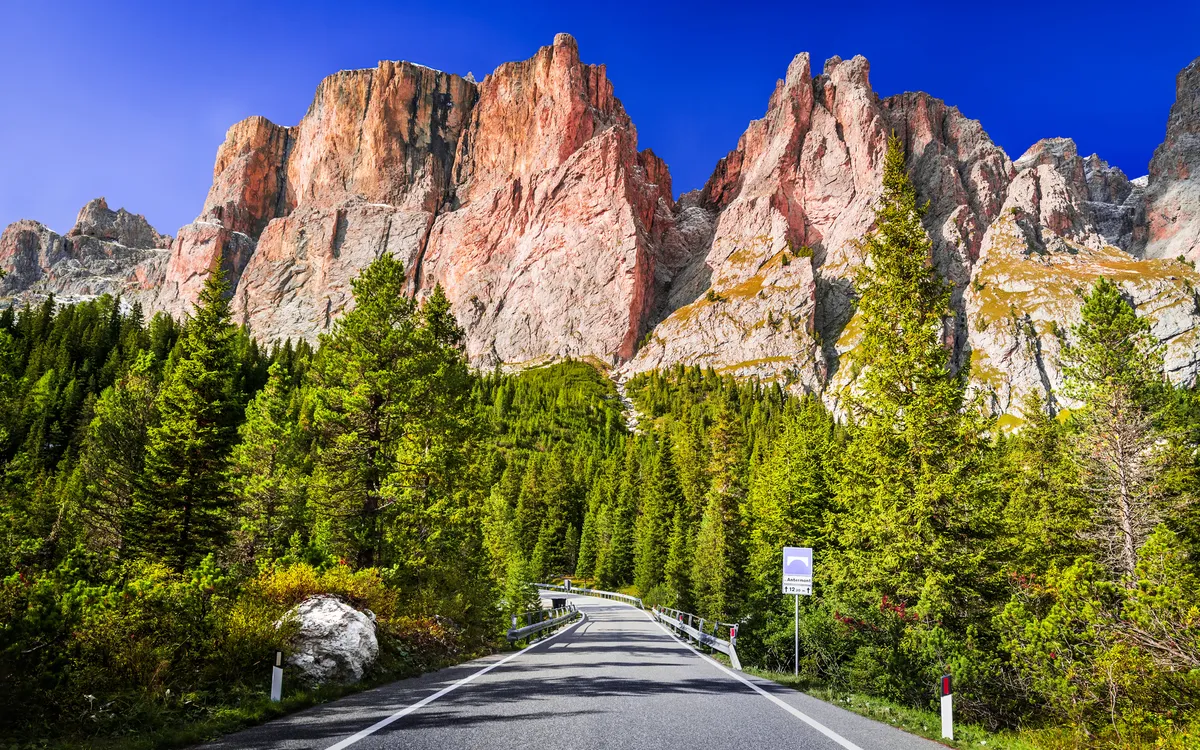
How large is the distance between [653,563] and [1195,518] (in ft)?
129

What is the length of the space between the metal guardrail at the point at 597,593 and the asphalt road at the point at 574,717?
44636 millimetres

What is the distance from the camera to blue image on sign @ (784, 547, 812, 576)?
17125 millimetres

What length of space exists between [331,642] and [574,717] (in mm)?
6378

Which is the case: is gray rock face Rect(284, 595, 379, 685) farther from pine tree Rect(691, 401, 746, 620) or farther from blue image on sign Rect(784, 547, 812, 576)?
pine tree Rect(691, 401, 746, 620)

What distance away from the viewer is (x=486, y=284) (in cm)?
19238

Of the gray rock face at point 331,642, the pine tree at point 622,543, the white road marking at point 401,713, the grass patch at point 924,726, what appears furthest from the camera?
the pine tree at point 622,543

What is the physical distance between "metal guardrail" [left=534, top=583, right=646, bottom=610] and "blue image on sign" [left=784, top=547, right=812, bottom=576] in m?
38.9

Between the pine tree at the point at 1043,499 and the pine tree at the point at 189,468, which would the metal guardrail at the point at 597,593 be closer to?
the pine tree at the point at 1043,499

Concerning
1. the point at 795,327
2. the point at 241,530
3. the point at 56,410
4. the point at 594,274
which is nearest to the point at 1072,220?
the point at 795,327

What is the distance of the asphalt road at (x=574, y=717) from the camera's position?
20.6 ft

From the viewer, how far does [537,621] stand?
28328mm

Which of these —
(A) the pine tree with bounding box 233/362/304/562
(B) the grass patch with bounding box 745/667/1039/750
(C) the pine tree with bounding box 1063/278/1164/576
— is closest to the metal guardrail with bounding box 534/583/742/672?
(B) the grass patch with bounding box 745/667/1039/750

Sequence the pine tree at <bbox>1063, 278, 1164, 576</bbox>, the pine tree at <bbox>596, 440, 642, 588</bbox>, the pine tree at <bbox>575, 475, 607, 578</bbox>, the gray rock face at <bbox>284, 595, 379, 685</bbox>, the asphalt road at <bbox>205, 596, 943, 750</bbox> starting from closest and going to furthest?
the asphalt road at <bbox>205, 596, 943, 750</bbox> → the gray rock face at <bbox>284, 595, 379, 685</bbox> → the pine tree at <bbox>1063, 278, 1164, 576</bbox> → the pine tree at <bbox>596, 440, 642, 588</bbox> → the pine tree at <bbox>575, 475, 607, 578</bbox>

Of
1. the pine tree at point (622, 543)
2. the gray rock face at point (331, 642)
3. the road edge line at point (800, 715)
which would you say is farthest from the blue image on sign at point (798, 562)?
the pine tree at point (622, 543)
